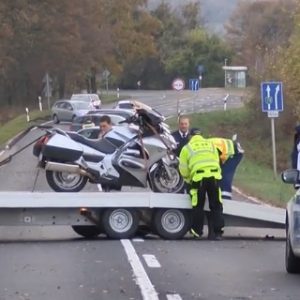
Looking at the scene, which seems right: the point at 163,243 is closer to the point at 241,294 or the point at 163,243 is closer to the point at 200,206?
the point at 200,206

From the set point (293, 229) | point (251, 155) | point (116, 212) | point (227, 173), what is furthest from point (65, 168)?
point (251, 155)

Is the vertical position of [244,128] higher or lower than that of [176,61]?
lower

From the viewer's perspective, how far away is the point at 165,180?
22.7 m

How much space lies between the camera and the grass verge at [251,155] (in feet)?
98.3

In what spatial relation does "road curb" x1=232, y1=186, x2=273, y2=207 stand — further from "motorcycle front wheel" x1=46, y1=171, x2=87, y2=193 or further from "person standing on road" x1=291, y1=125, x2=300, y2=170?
"person standing on road" x1=291, y1=125, x2=300, y2=170

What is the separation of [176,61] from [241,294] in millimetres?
112782

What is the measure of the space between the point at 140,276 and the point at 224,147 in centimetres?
593

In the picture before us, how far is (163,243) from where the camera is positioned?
17.5 m

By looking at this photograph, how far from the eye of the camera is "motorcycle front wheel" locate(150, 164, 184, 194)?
2255 centimetres

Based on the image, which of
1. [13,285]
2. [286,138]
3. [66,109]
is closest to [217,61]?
[66,109]

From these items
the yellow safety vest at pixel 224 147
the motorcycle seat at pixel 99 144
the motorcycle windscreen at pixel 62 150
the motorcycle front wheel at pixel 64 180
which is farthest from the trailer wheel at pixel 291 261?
the motorcycle front wheel at pixel 64 180

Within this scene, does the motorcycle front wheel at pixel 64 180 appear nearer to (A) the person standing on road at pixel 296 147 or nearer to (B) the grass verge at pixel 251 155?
(B) the grass verge at pixel 251 155

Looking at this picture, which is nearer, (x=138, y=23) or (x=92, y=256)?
(x=92, y=256)

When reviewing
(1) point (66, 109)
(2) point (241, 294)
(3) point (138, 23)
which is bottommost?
(2) point (241, 294)
